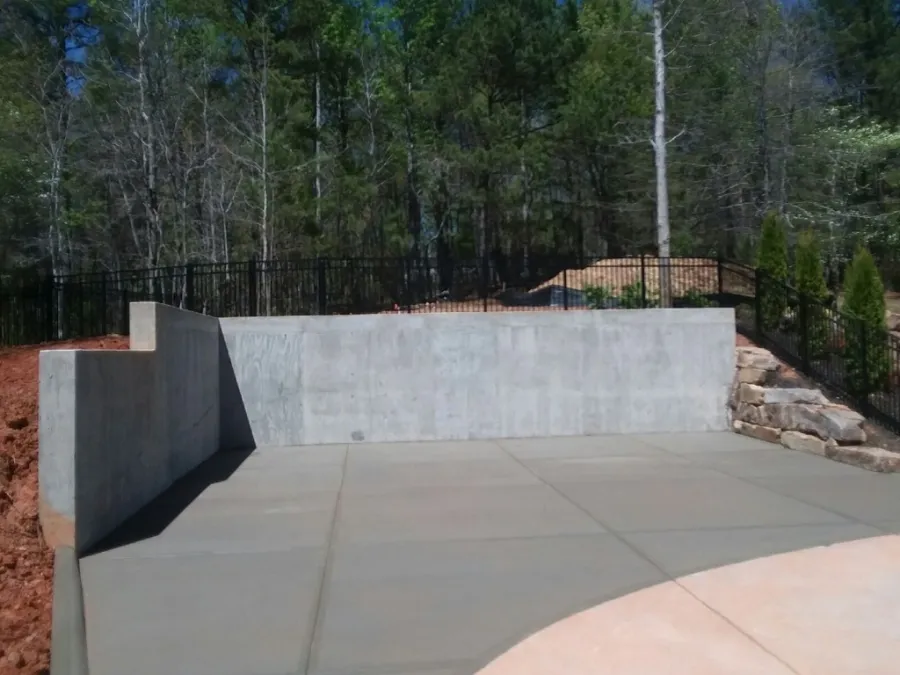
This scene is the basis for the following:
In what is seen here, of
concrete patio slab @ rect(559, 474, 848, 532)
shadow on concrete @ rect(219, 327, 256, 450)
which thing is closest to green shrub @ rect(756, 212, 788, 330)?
concrete patio slab @ rect(559, 474, 848, 532)

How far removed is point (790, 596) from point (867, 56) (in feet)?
117

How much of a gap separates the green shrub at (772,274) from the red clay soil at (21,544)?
1140 cm

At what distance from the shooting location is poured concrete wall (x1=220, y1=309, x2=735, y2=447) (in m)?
13.7

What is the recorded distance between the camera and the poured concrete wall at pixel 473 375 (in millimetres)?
13703

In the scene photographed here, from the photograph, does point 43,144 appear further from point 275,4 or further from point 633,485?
point 633,485

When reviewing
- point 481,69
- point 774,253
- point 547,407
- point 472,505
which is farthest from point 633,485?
point 481,69

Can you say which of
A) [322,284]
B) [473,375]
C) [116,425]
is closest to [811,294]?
[473,375]

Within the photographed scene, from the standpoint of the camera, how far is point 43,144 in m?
26.1

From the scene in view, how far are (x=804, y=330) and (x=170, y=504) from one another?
1012cm

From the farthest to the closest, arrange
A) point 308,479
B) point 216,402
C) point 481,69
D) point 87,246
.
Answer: point 87,246 → point 481,69 → point 216,402 → point 308,479

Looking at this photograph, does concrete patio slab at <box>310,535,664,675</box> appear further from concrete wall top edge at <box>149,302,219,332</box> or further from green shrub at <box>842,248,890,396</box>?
green shrub at <box>842,248,890,396</box>

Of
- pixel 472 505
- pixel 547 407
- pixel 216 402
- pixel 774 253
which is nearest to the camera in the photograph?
pixel 472 505

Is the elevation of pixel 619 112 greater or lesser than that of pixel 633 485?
greater

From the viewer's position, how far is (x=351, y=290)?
15.7 metres
